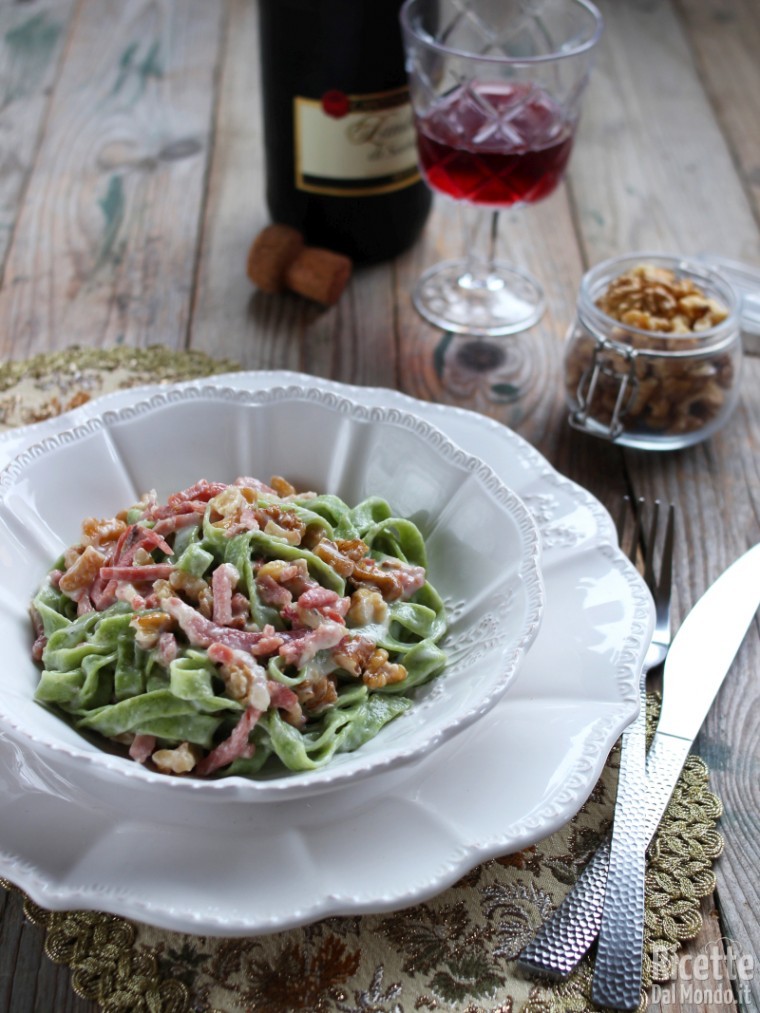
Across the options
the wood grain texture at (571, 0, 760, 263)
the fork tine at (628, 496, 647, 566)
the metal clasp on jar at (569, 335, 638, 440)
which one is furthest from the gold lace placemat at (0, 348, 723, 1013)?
the wood grain texture at (571, 0, 760, 263)

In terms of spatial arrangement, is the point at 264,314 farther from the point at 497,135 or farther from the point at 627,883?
the point at 627,883

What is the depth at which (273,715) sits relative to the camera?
141cm

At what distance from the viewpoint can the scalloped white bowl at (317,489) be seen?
1.46 meters

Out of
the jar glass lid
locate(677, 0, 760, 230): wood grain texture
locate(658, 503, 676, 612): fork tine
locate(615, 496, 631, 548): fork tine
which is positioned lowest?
locate(677, 0, 760, 230): wood grain texture

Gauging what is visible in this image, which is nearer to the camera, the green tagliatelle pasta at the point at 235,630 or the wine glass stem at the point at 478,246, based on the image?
the green tagliatelle pasta at the point at 235,630

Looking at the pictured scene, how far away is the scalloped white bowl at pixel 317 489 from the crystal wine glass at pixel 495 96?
96cm

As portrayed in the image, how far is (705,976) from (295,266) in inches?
78.4

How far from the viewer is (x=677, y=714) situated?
5.47 ft

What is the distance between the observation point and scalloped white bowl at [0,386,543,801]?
1465 millimetres

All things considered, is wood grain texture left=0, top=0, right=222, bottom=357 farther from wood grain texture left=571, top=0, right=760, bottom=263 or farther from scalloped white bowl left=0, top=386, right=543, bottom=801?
wood grain texture left=571, top=0, right=760, bottom=263

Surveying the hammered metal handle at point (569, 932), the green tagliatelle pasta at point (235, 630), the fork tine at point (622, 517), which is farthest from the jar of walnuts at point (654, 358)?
the hammered metal handle at point (569, 932)

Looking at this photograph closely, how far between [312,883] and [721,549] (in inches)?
48.3

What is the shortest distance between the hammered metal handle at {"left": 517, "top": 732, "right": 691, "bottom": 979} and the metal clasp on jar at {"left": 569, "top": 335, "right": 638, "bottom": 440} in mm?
994

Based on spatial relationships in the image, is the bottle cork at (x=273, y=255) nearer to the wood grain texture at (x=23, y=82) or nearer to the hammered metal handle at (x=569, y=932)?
the wood grain texture at (x=23, y=82)
